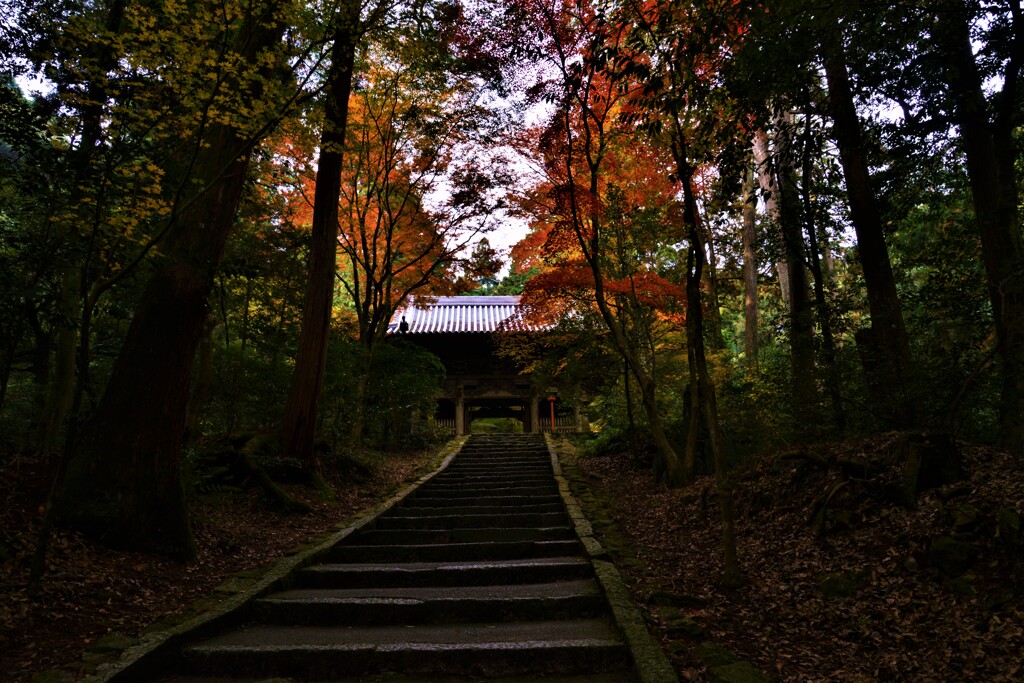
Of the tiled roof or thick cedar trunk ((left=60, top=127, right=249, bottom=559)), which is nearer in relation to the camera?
thick cedar trunk ((left=60, top=127, right=249, bottom=559))

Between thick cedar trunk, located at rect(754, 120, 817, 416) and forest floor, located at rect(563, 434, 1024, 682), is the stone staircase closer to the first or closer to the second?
forest floor, located at rect(563, 434, 1024, 682)

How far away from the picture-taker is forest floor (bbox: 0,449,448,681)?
131 inches

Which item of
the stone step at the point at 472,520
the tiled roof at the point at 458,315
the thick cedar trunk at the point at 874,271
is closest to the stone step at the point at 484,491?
the stone step at the point at 472,520

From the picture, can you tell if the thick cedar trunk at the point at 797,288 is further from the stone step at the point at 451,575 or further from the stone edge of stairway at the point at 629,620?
the stone step at the point at 451,575

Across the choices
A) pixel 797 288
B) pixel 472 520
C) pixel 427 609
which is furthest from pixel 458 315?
pixel 427 609

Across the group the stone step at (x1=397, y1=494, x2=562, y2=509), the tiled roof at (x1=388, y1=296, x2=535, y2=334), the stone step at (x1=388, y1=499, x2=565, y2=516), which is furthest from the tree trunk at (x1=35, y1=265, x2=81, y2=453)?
the tiled roof at (x1=388, y1=296, x2=535, y2=334)

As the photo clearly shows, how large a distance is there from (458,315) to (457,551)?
15.0 m

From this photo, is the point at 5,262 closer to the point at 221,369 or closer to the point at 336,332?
the point at 221,369

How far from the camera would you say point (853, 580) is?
3867 mm

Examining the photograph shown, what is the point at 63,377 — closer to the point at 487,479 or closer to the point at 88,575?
the point at 88,575

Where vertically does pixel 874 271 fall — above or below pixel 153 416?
above

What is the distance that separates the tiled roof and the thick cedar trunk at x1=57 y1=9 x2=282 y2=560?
12481 millimetres

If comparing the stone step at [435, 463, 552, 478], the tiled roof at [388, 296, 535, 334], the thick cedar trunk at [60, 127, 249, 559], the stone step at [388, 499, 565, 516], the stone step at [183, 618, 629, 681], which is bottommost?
the stone step at [183, 618, 629, 681]

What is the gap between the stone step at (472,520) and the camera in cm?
694
